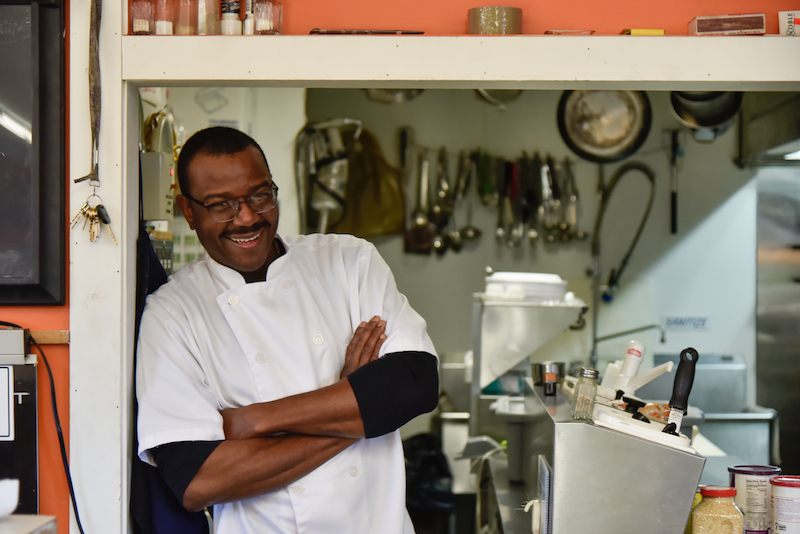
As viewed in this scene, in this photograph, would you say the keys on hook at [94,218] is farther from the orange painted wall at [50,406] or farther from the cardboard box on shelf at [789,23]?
the cardboard box on shelf at [789,23]

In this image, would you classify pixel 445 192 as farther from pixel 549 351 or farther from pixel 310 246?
pixel 310 246

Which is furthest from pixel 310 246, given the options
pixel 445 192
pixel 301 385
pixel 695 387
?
pixel 445 192

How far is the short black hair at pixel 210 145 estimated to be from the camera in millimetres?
2334

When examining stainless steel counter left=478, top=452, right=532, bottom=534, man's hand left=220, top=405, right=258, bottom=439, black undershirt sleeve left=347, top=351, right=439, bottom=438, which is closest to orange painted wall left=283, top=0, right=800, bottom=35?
black undershirt sleeve left=347, top=351, right=439, bottom=438

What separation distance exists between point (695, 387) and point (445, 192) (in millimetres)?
2097

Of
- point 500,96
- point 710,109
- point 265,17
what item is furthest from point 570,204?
point 265,17

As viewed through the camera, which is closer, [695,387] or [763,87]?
[763,87]

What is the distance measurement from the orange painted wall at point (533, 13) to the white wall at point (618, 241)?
12.4 feet

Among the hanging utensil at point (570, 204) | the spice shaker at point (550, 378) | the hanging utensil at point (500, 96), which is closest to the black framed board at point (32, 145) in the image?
the spice shaker at point (550, 378)

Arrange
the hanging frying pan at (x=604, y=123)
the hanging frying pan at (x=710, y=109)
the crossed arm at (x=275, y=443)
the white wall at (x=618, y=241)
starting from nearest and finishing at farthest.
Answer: the crossed arm at (x=275, y=443)
the hanging frying pan at (x=710, y=109)
the hanging frying pan at (x=604, y=123)
the white wall at (x=618, y=241)

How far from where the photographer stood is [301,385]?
2344 millimetres

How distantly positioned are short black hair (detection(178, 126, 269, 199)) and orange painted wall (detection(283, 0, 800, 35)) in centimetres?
33

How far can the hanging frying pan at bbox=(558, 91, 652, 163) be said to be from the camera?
6230mm

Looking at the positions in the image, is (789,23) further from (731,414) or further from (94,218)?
(731,414)
